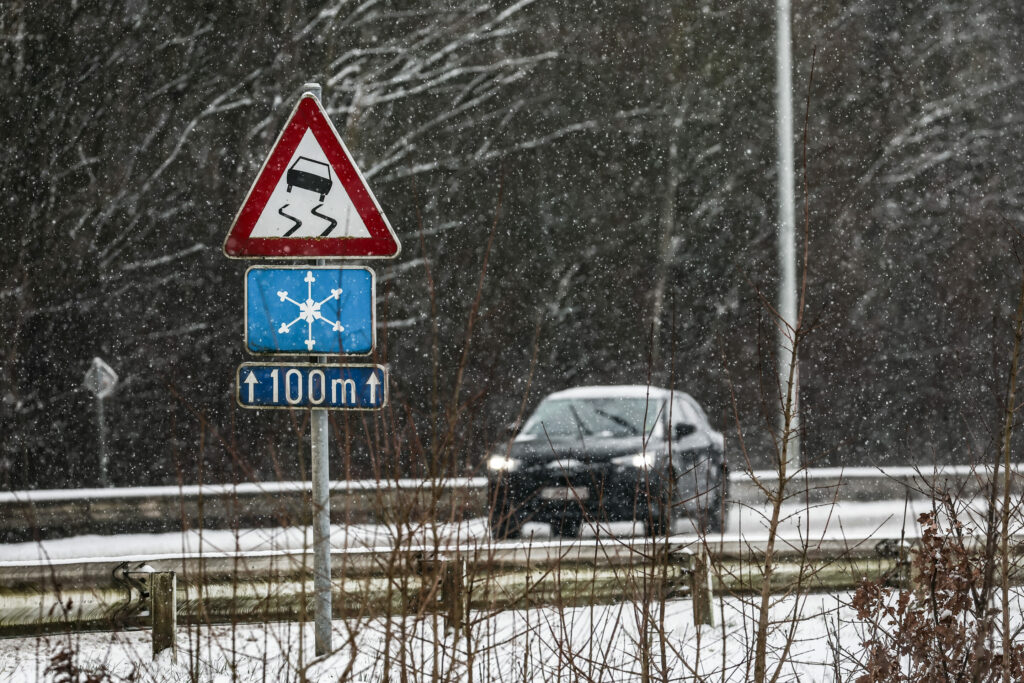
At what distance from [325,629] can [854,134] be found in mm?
23112

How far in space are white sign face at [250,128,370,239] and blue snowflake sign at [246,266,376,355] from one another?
14cm

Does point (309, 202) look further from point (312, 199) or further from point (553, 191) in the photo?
point (553, 191)

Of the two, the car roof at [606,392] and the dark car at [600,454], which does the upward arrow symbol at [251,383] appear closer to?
the dark car at [600,454]

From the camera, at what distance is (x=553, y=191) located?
79.0ft

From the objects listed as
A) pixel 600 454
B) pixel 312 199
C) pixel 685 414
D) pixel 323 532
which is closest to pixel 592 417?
pixel 600 454

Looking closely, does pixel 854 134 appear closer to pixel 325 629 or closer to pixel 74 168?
pixel 74 168

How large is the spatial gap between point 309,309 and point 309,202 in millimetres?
400

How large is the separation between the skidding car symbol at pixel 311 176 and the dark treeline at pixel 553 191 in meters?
14.1

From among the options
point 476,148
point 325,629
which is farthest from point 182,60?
point 325,629

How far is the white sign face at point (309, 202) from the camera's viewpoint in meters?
3.95

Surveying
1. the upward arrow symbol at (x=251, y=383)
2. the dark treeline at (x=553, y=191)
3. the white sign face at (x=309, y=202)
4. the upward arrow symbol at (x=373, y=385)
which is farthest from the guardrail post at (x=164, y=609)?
the dark treeline at (x=553, y=191)

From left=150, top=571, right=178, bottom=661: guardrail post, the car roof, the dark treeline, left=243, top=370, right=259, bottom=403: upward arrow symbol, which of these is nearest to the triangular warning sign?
left=243, top=370, right=259, bottom=403: upward arrow symbol

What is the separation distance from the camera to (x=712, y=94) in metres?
25.2

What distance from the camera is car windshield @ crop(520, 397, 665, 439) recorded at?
817 centimetres
